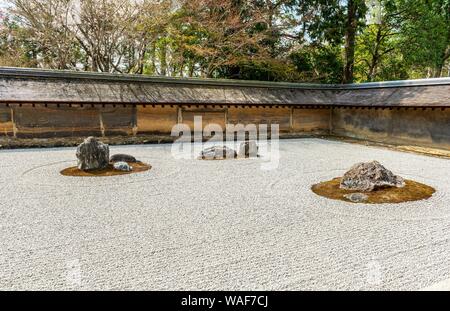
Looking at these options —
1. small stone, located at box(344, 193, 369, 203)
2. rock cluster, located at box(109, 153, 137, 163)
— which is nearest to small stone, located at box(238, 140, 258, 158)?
rock cluster, located at box(109, 153, 137, 163)

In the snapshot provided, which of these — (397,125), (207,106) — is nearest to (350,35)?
(397,125)

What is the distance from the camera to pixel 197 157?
9.75 m

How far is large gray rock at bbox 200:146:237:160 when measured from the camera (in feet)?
31.7

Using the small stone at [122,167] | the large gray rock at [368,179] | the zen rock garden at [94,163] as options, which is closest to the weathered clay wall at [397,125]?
the large gray rock at [368,179]

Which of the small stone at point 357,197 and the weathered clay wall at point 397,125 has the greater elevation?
the weathered clay wall at point 397,125

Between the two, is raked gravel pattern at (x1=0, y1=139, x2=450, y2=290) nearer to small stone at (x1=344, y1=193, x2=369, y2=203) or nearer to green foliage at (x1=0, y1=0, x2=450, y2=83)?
small stone at (x1=344, y1=193, x2=369, y2=203)

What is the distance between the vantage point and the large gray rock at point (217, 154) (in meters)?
9.66

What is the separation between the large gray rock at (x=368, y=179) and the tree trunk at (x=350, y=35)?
15.4 meters

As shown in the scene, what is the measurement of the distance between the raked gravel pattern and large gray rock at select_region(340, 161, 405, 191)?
0.73 m

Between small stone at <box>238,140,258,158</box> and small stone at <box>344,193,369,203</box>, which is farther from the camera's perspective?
small stone at <box>238,140,258,158</box>

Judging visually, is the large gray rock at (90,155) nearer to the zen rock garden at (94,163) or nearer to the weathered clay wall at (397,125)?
the zen rock garden at (94,163)

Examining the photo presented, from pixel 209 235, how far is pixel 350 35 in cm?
1920
